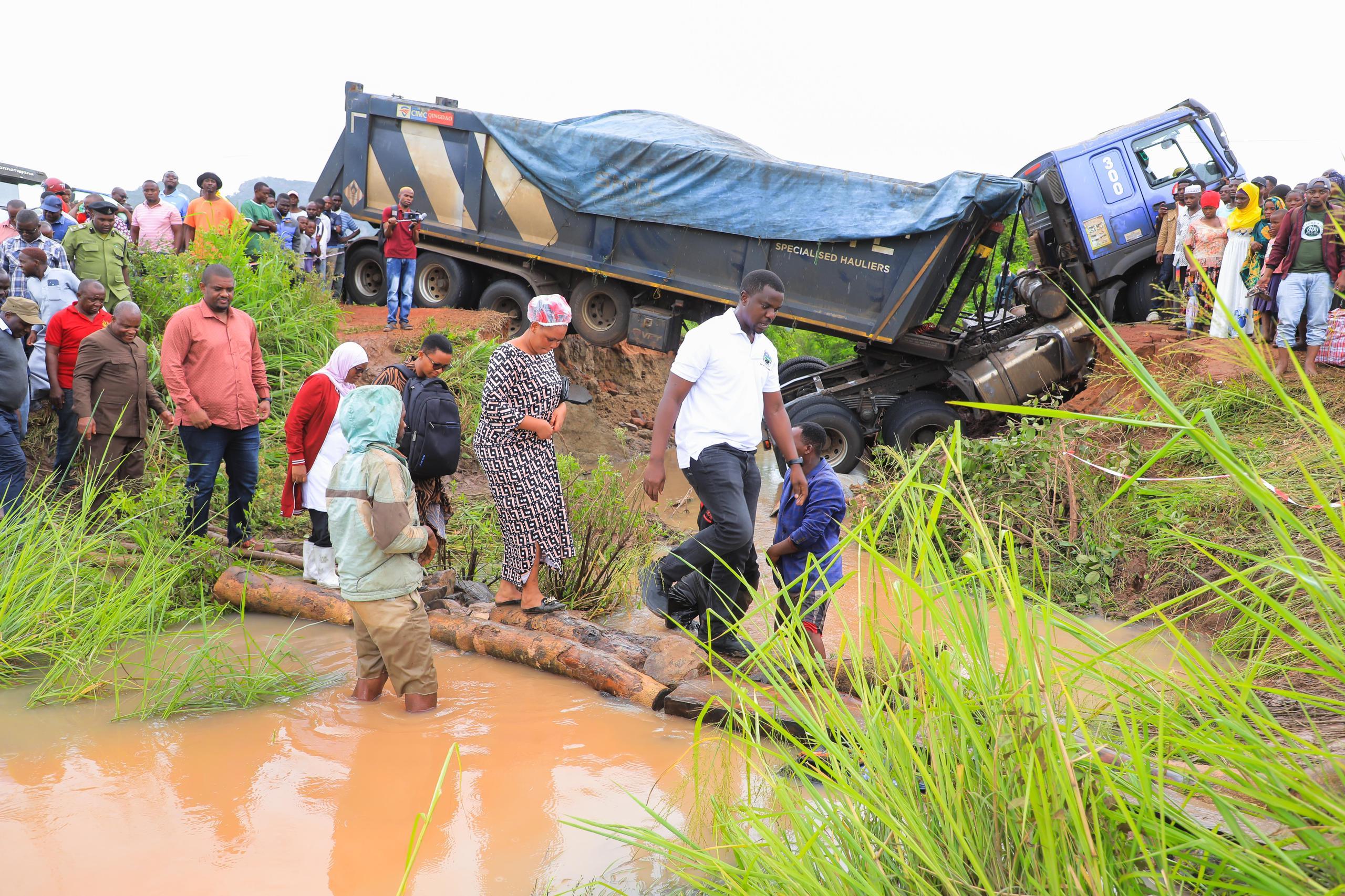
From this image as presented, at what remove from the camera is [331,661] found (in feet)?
14.3

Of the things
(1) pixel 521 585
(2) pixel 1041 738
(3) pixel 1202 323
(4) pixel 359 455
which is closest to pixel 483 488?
(1) pixel 521 585

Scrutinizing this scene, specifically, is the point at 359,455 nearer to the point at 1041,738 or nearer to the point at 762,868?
the point at 762,868

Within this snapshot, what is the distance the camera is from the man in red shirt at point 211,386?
206 inches

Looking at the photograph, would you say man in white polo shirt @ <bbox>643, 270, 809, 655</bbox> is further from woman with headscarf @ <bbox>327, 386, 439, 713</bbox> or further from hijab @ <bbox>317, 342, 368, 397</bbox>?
hijab @ <bbox>317, 342, 368, 397</bbox>

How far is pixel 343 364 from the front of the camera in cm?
525

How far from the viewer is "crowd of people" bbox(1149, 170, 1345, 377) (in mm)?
6980

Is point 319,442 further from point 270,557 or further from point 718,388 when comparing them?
point 718,388

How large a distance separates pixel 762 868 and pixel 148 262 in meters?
8.50

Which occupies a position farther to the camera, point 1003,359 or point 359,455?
point 1003,359

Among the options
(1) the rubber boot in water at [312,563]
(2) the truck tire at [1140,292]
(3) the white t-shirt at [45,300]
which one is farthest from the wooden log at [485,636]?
(2) the truck tire at [1140,292]

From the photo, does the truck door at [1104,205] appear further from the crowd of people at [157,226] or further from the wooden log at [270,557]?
the wooden log at [270,557]

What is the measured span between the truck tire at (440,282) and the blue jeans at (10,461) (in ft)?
22.7

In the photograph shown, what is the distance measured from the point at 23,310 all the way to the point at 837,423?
24.2ft

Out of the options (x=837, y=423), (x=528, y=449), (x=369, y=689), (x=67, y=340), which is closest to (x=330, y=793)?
(x=369, y=689)
